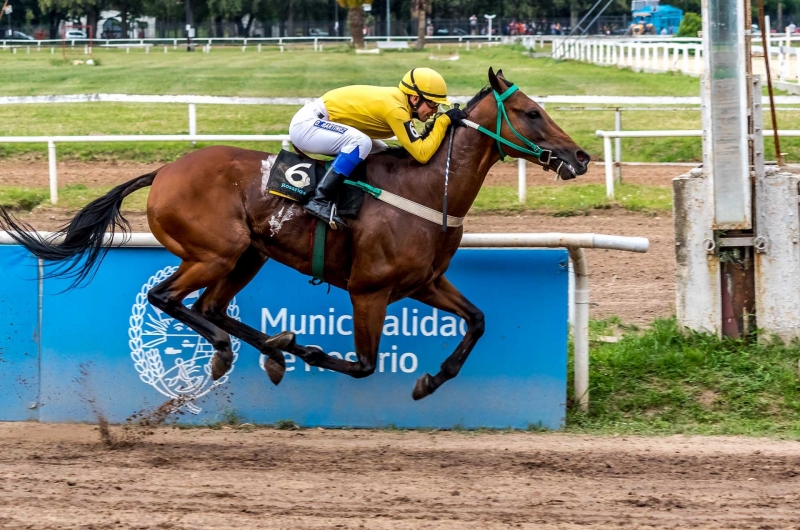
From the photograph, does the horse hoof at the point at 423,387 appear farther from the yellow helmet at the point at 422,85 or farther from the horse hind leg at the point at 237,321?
the yellow helmet at the point at 422,85

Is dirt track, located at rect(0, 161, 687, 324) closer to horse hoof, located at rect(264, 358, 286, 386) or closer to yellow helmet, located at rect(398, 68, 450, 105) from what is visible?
yellow helmet, located at rect(398, 68, 450, 105)

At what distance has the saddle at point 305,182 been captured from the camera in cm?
528

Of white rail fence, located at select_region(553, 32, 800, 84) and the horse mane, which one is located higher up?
white rail fence, located at select_region(553, 32, 800, 84)

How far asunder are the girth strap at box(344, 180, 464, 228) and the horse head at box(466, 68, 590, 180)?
1.56ft

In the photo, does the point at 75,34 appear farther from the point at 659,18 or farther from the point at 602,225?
the point at 602,225

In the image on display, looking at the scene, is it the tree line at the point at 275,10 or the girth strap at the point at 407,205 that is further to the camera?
the tree line at the point at 275,10

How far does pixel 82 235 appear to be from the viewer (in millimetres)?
5480

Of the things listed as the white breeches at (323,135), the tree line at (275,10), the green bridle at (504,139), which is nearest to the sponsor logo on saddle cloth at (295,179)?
the white breeches at (323,135)

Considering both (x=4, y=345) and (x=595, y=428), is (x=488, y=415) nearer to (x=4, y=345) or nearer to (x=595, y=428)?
(x=595, y=428)

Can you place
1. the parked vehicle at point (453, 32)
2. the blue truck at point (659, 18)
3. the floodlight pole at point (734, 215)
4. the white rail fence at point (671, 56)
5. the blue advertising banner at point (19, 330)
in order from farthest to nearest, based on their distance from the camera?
the parked vehicle at point (453, 32)
the blue truck at point (659, 18)
the white rail fence at point (671, 56)
the floodlight pole at point (734, 215)
the blue advertising banner at point (19, 330)

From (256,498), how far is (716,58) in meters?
3.80

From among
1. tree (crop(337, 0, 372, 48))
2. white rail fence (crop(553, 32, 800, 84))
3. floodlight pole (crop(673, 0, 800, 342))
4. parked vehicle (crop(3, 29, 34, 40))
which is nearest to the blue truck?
tree (crop(337, 0, 372, 48))

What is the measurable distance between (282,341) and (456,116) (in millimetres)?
1507

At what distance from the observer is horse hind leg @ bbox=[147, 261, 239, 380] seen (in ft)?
17.4
